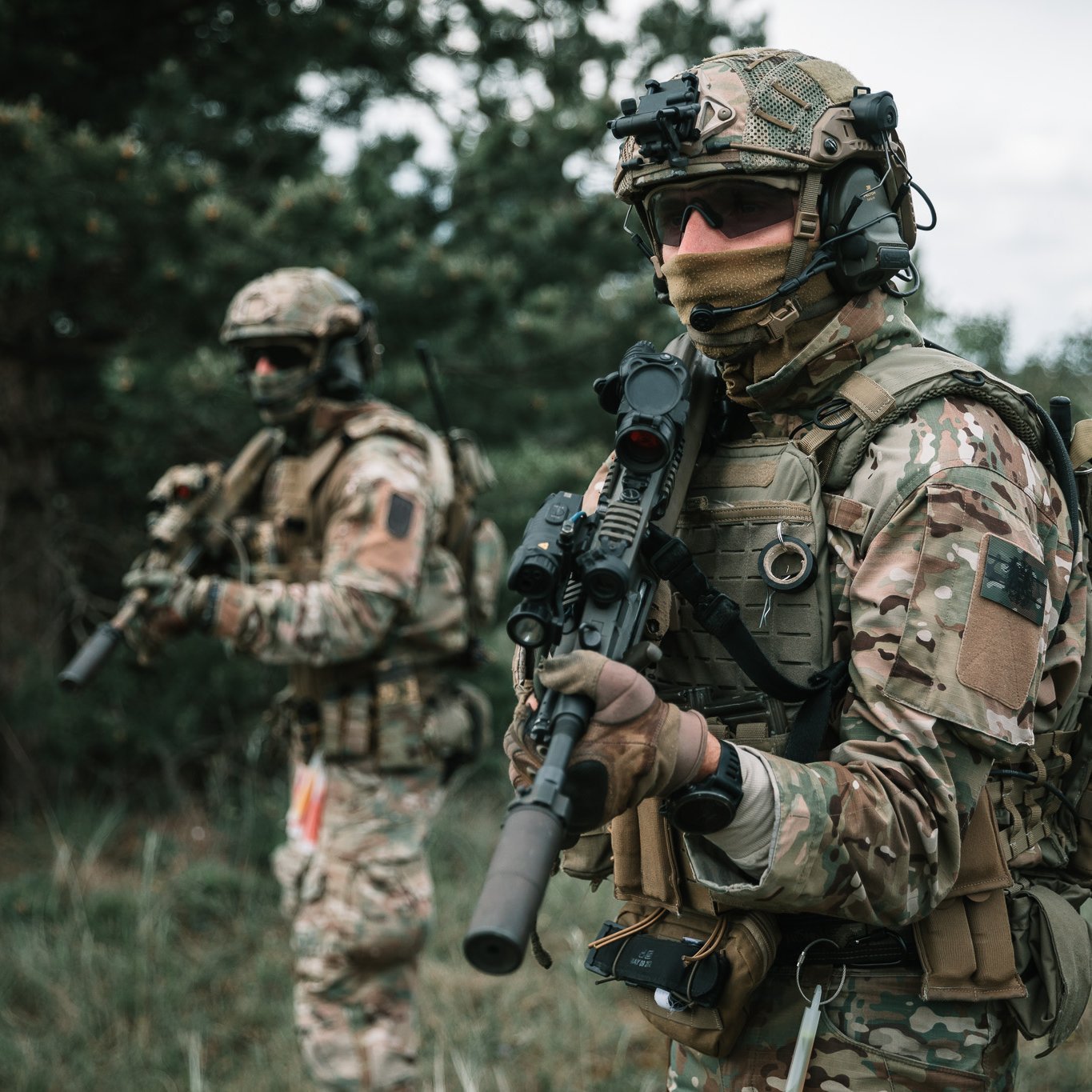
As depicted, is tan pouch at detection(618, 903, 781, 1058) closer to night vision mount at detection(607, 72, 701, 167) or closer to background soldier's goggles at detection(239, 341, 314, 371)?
night vision mount at detection(607, 72, 701, 167)

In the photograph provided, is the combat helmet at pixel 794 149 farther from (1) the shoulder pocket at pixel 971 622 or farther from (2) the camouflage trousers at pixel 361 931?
(2) the camouflage trousers at pixel 361 931

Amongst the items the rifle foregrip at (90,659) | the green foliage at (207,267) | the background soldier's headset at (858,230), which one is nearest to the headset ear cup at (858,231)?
the background soldier's headset at (858,230)

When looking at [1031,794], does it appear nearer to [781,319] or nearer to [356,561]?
[781,319]

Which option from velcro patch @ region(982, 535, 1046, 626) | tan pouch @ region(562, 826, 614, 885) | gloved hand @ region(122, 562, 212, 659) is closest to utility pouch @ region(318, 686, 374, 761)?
gloved hand @ region(122, 562, 212, 659)

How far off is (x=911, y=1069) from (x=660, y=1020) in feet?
1.39

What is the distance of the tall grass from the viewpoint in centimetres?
428

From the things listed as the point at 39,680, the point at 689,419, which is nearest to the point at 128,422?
the point at 39,680

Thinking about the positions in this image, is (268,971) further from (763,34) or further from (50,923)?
(763,34)

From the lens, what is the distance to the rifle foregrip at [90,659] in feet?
13.0

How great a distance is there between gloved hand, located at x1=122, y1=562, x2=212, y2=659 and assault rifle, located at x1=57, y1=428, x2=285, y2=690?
267 mm

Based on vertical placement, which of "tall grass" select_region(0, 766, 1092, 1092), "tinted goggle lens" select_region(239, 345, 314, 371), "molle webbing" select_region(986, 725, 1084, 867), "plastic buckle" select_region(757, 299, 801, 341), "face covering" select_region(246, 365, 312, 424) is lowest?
"tall grass" select_region(0, 766, 1092, 1092)

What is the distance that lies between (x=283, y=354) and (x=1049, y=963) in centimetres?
343

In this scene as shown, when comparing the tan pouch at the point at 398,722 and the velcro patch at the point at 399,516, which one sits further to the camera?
the tan pouch at the point at 398,722

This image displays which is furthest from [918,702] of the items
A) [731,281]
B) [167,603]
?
[167,603]
